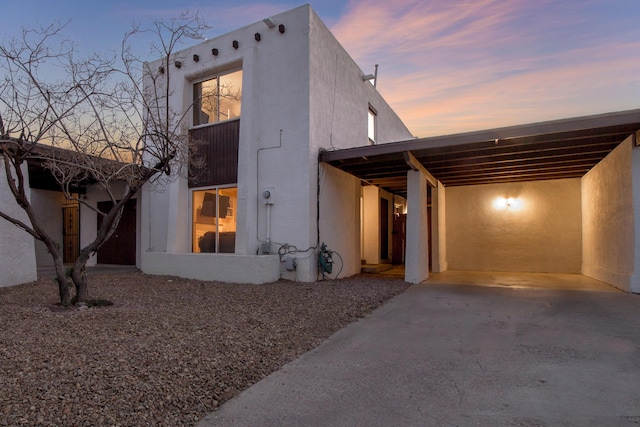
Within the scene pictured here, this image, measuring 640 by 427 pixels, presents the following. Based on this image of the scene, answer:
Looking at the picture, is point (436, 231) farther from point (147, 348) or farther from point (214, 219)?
point (147, 348)

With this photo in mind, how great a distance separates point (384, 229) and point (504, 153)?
230 inches

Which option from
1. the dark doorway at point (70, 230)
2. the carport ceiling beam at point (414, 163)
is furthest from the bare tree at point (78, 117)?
the dark doorway at point (70, 230)

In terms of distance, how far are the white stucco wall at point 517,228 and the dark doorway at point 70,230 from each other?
12213mm

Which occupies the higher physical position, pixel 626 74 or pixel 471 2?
pixel 471 2

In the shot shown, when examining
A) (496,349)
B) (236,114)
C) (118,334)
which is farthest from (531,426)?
(236,114)

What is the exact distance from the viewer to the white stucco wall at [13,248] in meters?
6.98

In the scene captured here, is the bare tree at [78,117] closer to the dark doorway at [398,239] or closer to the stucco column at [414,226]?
the stucco column at [414,226]

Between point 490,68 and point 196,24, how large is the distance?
7951 mm

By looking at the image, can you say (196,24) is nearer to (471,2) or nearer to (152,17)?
(152,17)

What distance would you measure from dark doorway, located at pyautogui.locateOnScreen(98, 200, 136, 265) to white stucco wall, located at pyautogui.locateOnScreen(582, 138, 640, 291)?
1218 cm

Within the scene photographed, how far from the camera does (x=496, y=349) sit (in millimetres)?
3734

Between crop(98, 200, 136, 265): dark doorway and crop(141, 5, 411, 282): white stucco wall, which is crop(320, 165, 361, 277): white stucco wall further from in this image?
crop(98, 200, 136, 265): dark doorway

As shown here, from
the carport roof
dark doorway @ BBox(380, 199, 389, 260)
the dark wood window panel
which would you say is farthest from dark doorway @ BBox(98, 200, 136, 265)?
dark doorway @ BBox(380, 199, 389, 260)

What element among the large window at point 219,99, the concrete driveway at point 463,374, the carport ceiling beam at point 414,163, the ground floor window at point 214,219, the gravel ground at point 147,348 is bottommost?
the concrete driveway at point 463,374
